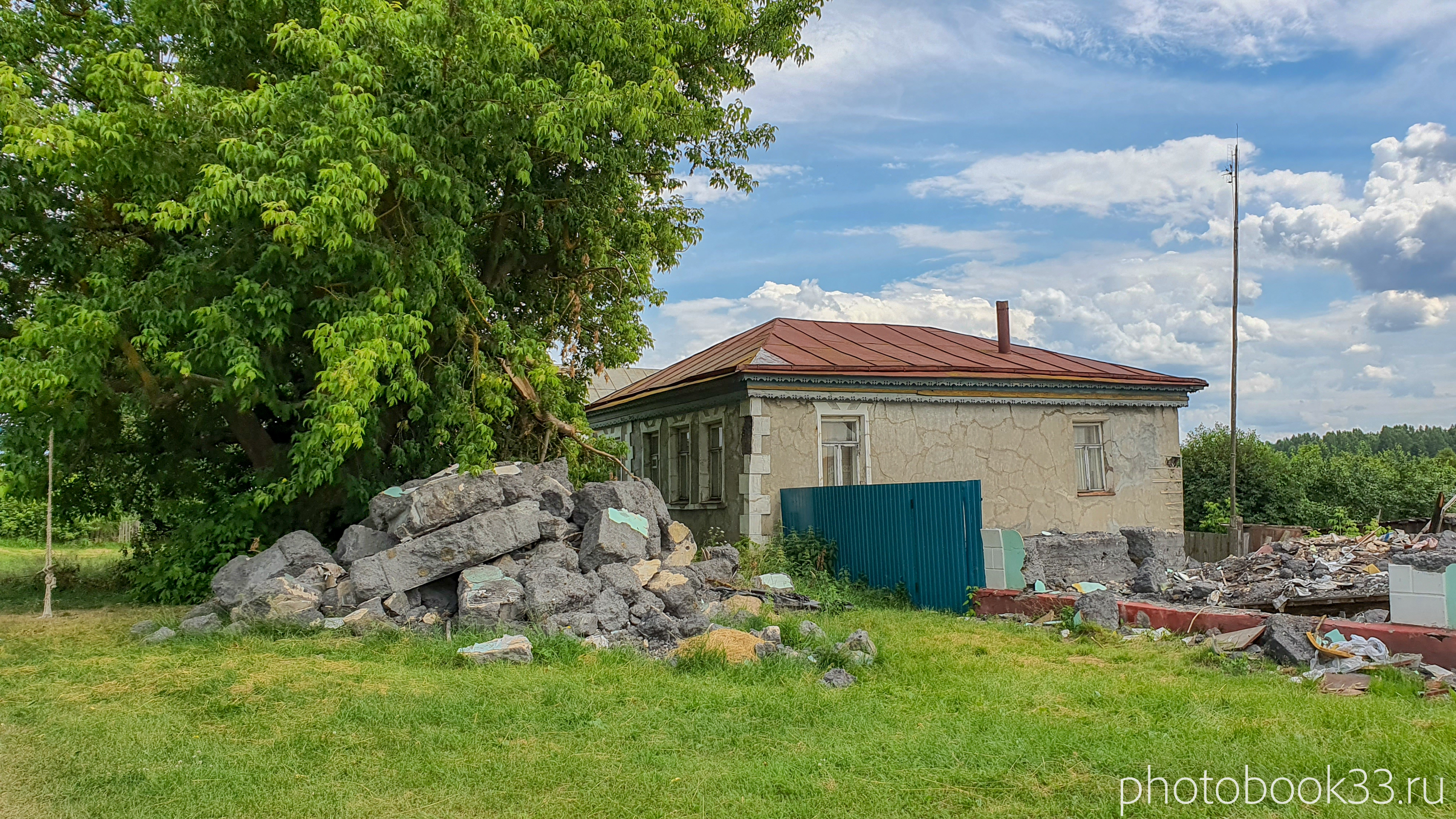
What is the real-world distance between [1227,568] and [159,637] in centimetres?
1261

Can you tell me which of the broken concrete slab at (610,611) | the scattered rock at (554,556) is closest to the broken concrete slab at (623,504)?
the scattered rock at (554,556)

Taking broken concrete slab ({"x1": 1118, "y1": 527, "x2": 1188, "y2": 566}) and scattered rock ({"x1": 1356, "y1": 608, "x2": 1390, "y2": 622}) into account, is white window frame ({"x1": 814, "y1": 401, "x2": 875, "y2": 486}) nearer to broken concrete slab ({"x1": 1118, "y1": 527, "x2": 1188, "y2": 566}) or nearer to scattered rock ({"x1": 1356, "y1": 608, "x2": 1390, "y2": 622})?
broken concrete slab ({"x1": 1118, "y1": 527, "x2": 1188, "y2": 566})

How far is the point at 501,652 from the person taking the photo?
838cm

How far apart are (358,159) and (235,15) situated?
306 centimetres

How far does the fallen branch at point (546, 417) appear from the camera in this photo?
1259 centimetres

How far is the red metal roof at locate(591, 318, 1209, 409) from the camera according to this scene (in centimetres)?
1520

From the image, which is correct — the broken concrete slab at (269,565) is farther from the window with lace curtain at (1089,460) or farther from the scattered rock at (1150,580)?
the window with lace curtain at (1089,460)

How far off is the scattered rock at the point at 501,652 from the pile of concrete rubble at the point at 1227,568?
20.8 ft

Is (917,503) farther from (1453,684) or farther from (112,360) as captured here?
(112,360)

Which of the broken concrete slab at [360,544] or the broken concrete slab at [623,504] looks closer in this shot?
the broken concrete slab at [360,544]

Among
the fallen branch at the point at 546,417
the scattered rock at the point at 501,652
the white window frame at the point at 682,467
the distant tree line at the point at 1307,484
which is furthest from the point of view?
the distant tree line at the point at 1307,484

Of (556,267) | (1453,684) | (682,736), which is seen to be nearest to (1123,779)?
(682,736)

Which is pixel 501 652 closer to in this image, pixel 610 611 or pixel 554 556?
pixel 610 611

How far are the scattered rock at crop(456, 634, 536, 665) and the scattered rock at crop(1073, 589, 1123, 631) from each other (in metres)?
5.60
